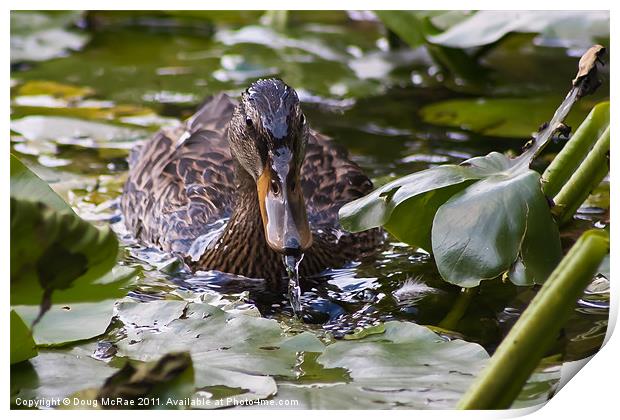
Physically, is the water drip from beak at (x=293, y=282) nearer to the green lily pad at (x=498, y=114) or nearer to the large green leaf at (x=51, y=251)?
the large green leaf at (x=51, y=251)

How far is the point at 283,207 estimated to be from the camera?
4.77 metres

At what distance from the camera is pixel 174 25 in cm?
945

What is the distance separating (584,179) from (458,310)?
80 centimetres

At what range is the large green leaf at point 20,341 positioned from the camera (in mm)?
3865

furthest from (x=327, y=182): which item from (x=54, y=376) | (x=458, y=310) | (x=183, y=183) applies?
(x=54, y=376)

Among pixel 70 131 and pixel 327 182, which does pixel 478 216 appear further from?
pixel 70 131

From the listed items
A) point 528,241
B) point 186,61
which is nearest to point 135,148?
point 186,61

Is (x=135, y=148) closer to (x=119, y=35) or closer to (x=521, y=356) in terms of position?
(x=119, y=35)

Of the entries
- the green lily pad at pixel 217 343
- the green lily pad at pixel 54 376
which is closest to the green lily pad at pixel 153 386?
the green lily pad at pixel 54 376

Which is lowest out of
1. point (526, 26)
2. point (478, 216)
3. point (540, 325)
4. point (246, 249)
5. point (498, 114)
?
point (246, 249)

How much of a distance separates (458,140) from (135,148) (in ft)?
6.96

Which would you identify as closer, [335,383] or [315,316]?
[335,383]

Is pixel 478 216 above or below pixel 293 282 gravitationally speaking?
above

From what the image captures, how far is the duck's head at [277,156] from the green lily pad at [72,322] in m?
0.81
